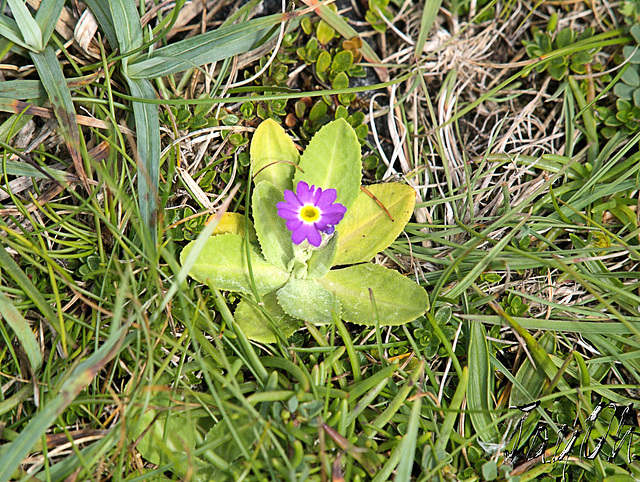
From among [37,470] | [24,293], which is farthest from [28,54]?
[37,470]

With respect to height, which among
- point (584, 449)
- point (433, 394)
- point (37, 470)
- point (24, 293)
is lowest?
point (584, 449)

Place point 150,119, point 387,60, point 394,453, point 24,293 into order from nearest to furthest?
point 394,453, point 24,293, point 150,119, point 387,60

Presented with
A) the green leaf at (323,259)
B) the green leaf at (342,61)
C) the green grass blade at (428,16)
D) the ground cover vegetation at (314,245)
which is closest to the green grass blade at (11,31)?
the ground cover vegetation at (314,245)

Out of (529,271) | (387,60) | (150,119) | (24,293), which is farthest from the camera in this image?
(387,60)

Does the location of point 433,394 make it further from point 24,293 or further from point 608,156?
point 24,293

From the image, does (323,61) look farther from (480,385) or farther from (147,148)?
(480,385)

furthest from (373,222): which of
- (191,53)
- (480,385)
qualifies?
(191,53)

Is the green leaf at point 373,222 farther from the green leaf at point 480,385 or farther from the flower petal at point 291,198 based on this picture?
the green leaf at point 480,385
